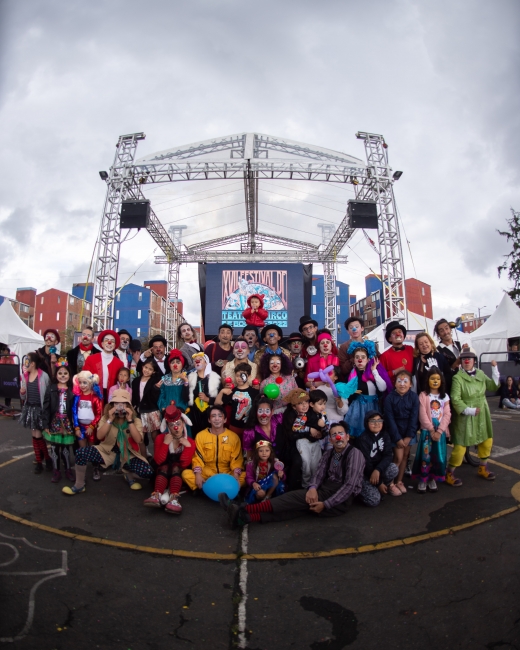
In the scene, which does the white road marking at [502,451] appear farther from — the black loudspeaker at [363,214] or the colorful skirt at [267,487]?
the black loudspeaker at [363,214]

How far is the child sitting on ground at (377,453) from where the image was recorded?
436 centimetres

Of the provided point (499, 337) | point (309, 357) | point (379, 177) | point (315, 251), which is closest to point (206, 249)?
point (315, 251)

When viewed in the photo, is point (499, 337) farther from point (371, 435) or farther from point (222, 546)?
point (222, 546)

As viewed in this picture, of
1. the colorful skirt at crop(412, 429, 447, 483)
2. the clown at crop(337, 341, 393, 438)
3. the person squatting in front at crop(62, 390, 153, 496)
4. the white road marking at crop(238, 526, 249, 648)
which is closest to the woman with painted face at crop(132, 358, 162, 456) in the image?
the person squatting in front at crop(62, 390, 153, 496)

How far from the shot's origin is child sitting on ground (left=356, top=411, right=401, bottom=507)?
4.36 meters

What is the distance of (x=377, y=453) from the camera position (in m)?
4.39

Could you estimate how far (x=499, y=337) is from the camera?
15.0m

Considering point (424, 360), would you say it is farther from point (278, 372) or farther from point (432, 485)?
point (278, 372)

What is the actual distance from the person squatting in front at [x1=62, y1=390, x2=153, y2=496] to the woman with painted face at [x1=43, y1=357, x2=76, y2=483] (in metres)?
0.45

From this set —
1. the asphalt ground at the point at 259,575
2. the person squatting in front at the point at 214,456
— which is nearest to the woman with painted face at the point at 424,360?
the asphalt ground at the point at 259,575

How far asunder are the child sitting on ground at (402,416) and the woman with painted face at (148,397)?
253 cm

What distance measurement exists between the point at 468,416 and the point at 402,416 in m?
0.84

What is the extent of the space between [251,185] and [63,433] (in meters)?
12.9

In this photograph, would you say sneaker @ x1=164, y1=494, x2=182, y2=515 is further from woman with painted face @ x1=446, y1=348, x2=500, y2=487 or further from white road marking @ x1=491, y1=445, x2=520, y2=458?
white road marking @ x1=491, y1=445, x2=520, y2=458
